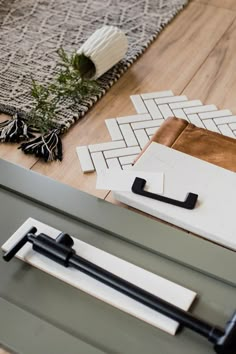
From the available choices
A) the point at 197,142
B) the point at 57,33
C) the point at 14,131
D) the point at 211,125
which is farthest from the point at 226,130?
the point at 57,33

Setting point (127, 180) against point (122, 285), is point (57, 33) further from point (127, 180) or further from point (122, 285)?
point (122, 285)

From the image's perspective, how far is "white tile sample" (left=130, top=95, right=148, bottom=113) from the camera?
1.32m

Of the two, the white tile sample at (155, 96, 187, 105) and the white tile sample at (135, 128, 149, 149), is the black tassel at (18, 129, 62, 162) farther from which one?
the white tile sample at (155, 96, 187, 105)

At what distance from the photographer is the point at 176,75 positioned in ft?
4.78

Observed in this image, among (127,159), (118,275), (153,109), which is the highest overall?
(153,109)

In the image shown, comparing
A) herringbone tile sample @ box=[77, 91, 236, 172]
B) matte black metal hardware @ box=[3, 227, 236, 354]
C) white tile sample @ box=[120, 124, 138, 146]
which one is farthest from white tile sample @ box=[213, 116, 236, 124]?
matte black metal hardware @ box=[3, 227, 236, 354]

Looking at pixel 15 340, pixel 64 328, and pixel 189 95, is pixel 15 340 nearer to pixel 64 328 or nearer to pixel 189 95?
pixel 64 328

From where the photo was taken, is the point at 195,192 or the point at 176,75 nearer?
the point at 195,192

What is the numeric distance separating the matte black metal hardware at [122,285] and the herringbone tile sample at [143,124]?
30cm

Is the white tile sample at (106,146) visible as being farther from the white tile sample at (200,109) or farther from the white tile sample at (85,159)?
the white tile sample at (200,109)

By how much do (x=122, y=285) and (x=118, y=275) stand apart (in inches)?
2.2

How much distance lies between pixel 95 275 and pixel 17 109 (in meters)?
0.63

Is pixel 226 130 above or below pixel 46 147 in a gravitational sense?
above

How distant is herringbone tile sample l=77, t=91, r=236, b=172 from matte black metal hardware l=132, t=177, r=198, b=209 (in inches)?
4.7
